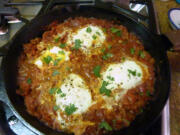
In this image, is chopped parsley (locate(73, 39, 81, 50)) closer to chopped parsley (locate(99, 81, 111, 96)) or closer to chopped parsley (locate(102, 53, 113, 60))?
chopped parsley (locate(102, 53, 113, 60))

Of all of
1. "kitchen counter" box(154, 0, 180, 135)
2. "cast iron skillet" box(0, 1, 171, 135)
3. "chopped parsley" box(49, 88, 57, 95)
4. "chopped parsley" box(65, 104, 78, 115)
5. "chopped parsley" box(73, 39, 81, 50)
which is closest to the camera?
"cast iron skillet" box(0, 1, 171, 135)

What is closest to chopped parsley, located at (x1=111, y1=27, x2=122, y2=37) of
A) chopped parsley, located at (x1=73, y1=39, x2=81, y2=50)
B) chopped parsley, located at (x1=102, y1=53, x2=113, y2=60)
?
chopped parsley, located at (x1=102, y1=53, x2=113, y2=60)

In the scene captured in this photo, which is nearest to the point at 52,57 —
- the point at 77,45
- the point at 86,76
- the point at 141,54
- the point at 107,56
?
the point at 77,45

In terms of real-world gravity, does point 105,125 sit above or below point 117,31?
below

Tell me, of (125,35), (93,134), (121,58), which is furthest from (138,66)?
(93,134)

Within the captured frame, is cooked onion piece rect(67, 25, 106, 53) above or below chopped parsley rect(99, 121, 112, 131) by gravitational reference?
above

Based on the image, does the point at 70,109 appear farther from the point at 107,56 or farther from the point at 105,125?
the point at 107,56

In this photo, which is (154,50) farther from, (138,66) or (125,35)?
(125,35)
